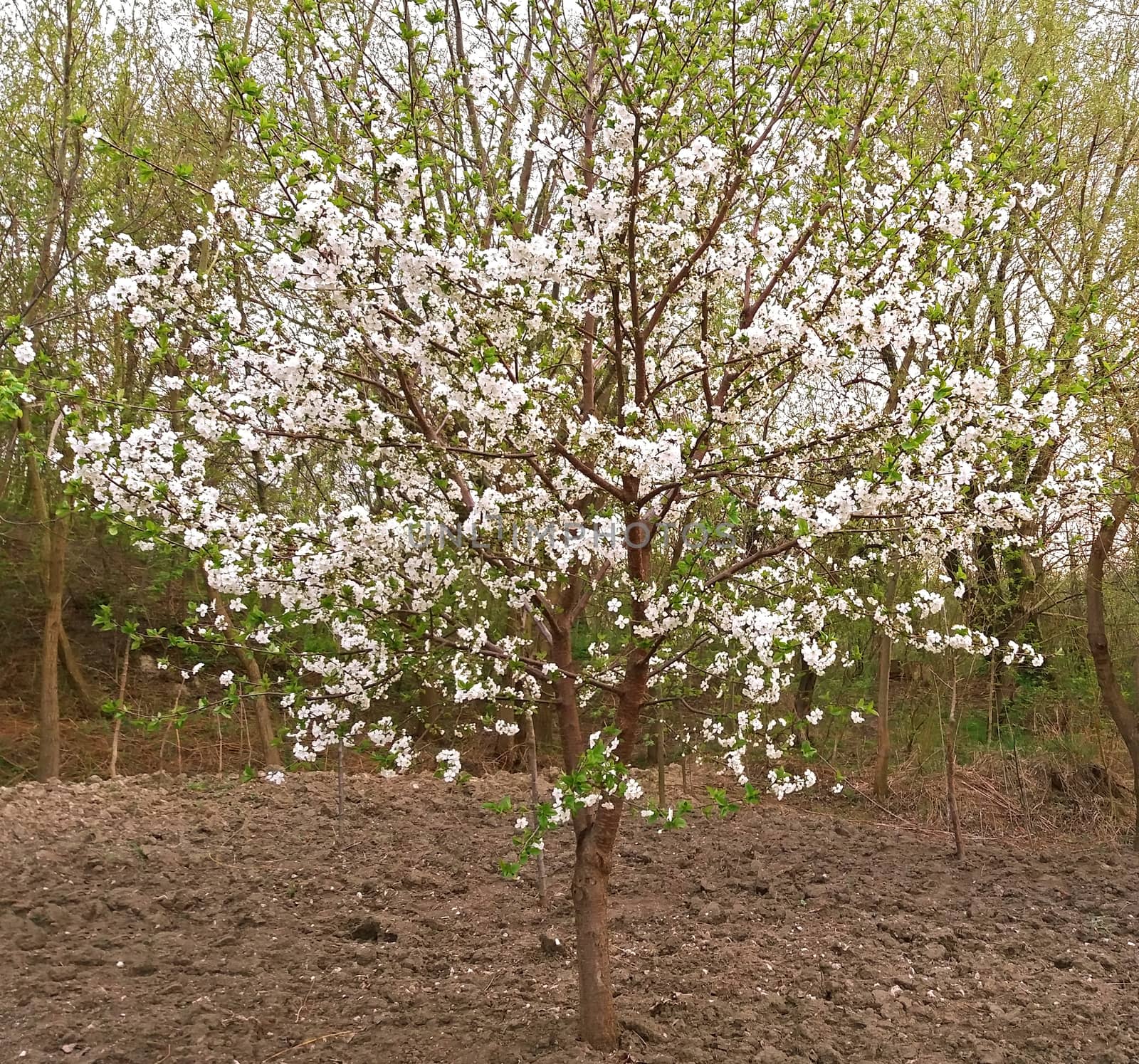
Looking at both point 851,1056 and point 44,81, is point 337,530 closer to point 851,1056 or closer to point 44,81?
point 851,1056

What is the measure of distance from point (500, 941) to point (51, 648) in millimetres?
5420

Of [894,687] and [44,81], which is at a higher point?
[44,81]

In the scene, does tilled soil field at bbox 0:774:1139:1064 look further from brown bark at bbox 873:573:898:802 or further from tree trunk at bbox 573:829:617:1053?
brown bark at bbox 873:573:898:802

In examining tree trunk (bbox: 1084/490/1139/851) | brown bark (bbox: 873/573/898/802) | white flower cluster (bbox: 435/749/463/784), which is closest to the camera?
white flower cluster (bbox: 435/749/463/784)

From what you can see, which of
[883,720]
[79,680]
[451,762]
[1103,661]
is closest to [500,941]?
[451,762]

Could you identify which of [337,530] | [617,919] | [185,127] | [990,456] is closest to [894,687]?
[617,919]

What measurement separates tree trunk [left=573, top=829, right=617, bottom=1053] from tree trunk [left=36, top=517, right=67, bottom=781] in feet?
20.9

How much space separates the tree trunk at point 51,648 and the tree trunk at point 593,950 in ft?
20.9

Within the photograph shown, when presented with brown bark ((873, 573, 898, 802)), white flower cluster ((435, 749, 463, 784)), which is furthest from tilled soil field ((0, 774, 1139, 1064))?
white flower cluster ((435, 749, 463, 784))

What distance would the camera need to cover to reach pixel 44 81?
331 inches

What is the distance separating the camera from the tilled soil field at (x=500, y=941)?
424 cm

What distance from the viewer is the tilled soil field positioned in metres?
4.24

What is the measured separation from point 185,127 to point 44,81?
129cm

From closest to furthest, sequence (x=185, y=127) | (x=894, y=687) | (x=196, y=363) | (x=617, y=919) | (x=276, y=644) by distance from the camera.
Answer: (x=276, y=644)
(x=196, y=363)
(x=617, y=919)
(x=185, y=127)
(x=894, y=687)
